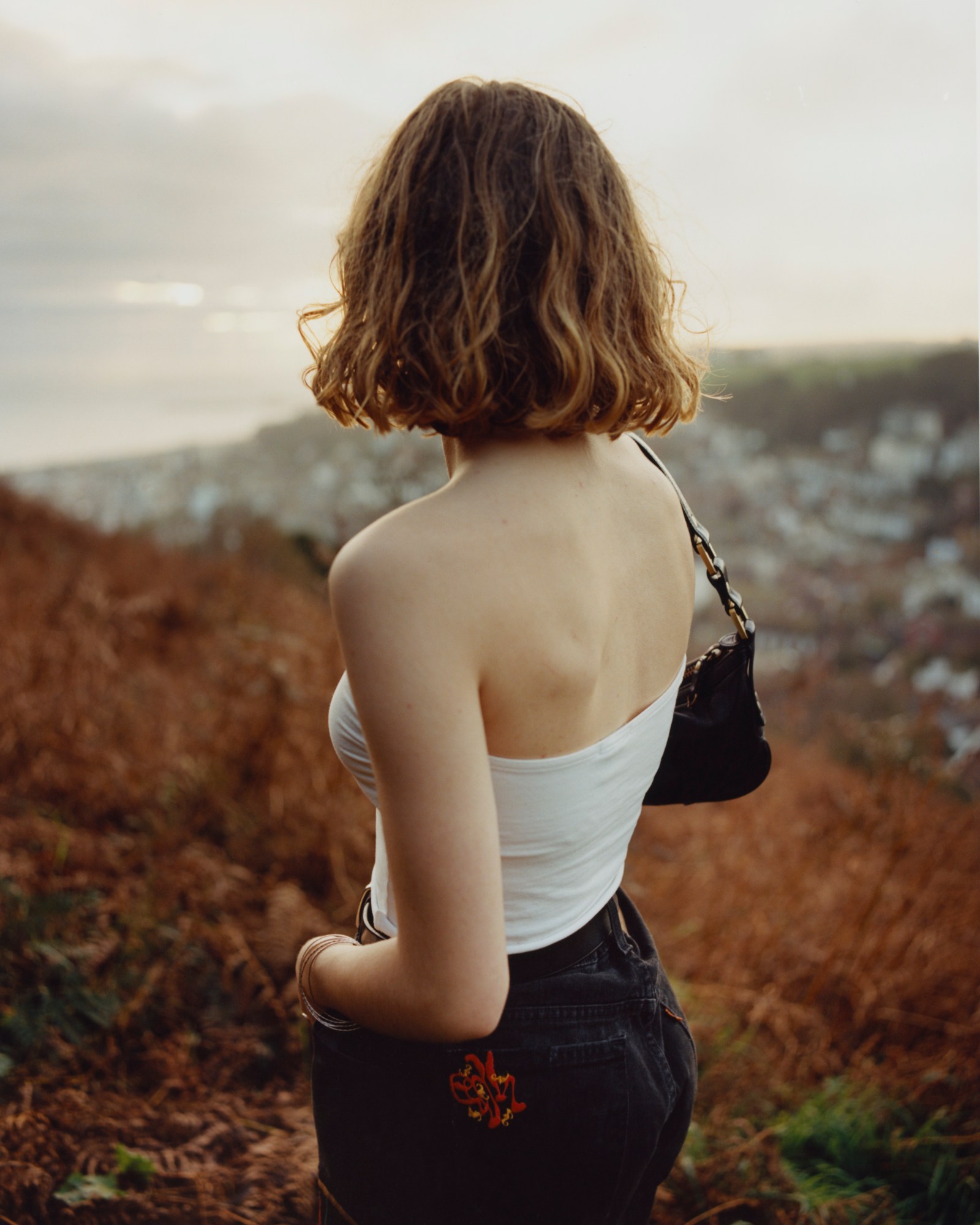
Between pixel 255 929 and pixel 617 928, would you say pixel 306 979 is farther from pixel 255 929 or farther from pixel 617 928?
pixel 255 929

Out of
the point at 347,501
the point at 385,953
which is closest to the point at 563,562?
the point at 385,953

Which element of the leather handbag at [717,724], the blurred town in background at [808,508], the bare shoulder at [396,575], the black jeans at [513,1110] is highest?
the bare shoulder at [396,575]

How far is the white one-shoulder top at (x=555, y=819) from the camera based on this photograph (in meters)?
0.99

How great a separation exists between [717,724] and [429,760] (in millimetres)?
751

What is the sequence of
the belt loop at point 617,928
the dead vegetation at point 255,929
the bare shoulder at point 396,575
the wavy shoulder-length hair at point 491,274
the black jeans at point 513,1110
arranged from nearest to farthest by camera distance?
the bare shoulder at point 396,575
the wavy shoulder-length hair at point 491,274
the black jeans at point 513,1110
the belt loop at point 617,928
the dead vegetation at point 255,929

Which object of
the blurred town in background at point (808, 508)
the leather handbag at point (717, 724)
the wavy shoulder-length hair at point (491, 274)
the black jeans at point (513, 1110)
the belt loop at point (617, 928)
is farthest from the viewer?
the blurred town in background at point (808, 508)

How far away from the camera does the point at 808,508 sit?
518 inches

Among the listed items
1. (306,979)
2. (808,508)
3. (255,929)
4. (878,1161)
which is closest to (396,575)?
(306,979)

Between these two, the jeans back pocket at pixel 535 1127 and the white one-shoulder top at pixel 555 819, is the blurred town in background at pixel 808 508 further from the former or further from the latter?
the jeans back pocket at pixel 535 1127

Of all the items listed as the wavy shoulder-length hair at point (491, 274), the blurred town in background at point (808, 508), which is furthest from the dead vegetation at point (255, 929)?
the wavy shoulder-length hair at point (491, 274)

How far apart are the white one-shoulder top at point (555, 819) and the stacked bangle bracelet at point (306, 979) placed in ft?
0.21

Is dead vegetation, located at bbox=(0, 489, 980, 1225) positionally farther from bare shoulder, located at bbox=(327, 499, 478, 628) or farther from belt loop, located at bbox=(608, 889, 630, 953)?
bare shoulder, located at bbox=(327, 499, 478, 628)

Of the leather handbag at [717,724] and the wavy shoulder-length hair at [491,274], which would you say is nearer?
the wavy shoulder-length hair at [491,274]

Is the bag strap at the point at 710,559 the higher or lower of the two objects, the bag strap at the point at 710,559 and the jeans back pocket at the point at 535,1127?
the higher
